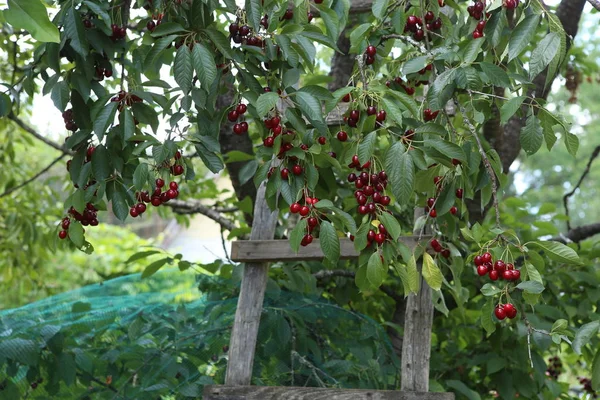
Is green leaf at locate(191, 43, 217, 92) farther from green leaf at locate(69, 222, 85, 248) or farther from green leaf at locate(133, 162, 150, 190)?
green leaf at locate(69, 222, 85, 248)

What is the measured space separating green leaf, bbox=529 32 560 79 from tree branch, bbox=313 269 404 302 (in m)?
1.50

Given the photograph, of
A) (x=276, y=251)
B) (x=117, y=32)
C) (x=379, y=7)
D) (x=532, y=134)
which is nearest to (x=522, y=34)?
(x=532, y=134)

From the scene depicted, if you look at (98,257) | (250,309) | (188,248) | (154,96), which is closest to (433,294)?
(250,309)

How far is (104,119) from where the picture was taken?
6.19ft

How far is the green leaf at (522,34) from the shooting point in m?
1.72

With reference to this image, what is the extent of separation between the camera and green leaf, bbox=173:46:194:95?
181 cm

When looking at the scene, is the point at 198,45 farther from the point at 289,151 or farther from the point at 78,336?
the point at 78,336

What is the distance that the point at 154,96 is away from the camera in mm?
1970

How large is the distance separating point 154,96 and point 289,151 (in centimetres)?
35

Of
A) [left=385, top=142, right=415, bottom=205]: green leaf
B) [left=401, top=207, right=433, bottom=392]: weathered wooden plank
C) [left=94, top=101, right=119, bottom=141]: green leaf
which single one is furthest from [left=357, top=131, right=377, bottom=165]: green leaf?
[left=401, top=207, right=433, bottom=392]: weathered wooden plank

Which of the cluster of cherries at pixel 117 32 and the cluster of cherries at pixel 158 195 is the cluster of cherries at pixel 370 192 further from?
the cluster of cherries at pixel 117 32

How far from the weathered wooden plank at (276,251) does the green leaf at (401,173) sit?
29.5 inches

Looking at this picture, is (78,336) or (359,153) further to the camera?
(78,336)

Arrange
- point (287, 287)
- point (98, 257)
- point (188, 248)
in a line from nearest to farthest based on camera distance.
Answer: point (287, 287) → point (98, 257) → point (188, 248)
